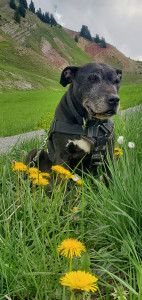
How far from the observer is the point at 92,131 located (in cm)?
316

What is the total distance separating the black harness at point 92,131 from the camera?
3.12 m

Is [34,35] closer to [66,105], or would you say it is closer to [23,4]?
[23,4]

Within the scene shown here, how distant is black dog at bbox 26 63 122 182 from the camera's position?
3.09 m

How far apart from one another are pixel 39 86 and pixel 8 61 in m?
14.3

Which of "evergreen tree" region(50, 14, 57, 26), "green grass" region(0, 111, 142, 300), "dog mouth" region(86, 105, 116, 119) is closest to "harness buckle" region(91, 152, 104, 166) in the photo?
"dog mouth" region(86, 105, 116, 119)

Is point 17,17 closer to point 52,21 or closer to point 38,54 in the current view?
point 38,54


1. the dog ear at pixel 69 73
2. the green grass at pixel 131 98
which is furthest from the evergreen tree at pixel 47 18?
the dog ear at pixel 69 73

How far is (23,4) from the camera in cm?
11094

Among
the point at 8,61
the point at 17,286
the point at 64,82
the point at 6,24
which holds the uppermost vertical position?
the point at 6,24

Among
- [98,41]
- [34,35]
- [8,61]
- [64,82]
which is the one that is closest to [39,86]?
[8,61]

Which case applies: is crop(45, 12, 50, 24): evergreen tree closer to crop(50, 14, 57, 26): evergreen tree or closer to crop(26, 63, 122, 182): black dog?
crop(50, 14, 57, 26): evergreen tree

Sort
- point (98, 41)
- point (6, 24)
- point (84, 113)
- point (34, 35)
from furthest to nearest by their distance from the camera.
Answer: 1. point (98, 41)
2. point (34, 35)
3. point (6, 24)
4. point (84, 113)

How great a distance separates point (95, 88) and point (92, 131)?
49 cm

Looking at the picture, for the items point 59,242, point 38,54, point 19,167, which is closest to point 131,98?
point 19,167
